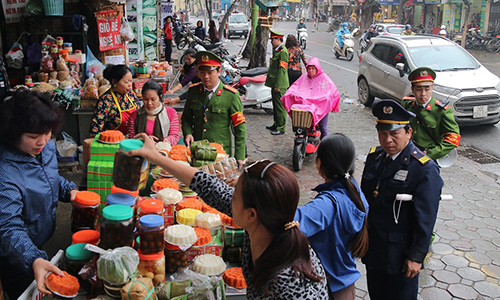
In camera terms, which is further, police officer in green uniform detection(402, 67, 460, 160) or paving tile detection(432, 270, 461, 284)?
paving tile detection(432, 270, 461, 284)

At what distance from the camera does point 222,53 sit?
14961 mm

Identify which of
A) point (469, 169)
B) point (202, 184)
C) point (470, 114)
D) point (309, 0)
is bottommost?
point (469, 169)

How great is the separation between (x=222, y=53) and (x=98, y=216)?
1243 cm

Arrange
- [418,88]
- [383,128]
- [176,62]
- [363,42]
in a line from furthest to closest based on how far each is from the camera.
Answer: [363,42], [176,62], [418,88], [383,128]

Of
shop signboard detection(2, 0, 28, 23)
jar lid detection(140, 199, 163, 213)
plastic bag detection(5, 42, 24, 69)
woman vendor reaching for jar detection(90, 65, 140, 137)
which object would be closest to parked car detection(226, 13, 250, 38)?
shop signboard detection(2, 0, 28, 23)

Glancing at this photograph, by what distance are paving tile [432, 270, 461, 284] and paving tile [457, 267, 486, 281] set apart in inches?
3.2

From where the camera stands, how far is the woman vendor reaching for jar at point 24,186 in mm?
2467

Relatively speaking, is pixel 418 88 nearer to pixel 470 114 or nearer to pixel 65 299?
pixel 65 299

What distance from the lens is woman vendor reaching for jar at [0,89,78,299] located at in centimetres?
247

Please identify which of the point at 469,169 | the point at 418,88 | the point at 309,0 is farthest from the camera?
the point at 309,0

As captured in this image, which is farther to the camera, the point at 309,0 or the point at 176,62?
the point at 309,0

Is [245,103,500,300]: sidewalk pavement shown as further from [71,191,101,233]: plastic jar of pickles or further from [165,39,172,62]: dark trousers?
[165,39,172,62]: dark trousers

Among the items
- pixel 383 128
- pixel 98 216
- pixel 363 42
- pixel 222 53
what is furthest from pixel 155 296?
pixel 363 42

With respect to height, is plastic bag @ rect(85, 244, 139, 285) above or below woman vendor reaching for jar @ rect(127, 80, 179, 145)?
below
